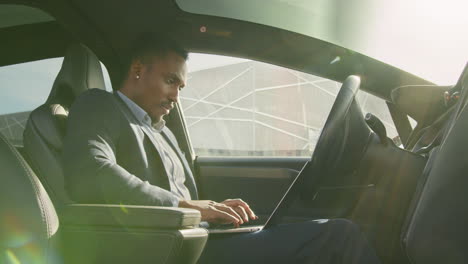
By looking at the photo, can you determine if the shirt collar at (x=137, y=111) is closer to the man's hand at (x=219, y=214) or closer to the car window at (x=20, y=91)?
the car window at (x=20, y=91)

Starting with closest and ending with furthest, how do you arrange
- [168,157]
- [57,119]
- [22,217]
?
[22,217] < [57,119] < [168,157]

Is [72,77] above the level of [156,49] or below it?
below

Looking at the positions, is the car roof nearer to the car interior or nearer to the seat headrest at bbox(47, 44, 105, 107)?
the car interior

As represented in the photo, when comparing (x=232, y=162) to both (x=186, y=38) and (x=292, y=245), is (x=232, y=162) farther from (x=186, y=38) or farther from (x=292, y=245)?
(x=292, y=245)

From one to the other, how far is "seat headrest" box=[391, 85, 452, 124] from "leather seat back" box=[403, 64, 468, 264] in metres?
0.74

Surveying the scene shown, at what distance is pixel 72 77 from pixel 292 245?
3.12 ft

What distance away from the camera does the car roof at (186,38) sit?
1.94 meters

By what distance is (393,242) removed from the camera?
1.30 meters

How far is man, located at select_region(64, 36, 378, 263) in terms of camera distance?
1.22 meters

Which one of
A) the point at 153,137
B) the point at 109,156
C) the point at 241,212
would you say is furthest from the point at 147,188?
the point at 153,137

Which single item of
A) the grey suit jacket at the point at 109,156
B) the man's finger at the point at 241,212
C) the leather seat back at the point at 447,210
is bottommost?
the man's finger at the point at 241,212

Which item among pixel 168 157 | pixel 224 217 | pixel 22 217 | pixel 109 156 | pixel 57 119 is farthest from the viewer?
pixel 168 157

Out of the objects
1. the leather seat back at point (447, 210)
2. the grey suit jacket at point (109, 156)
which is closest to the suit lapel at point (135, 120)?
the grey suit jacket at point (109, 156)

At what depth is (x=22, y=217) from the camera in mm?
835
